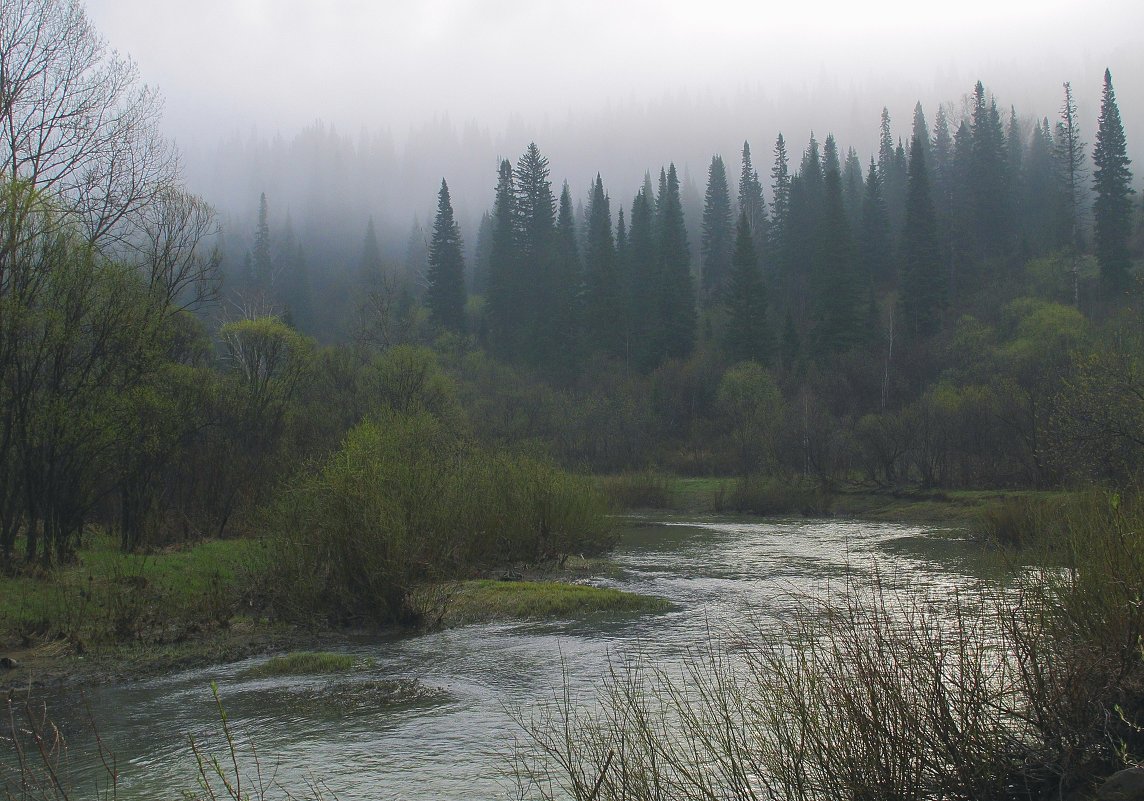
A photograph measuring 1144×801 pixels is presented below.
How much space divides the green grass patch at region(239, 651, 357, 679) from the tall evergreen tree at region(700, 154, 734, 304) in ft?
334

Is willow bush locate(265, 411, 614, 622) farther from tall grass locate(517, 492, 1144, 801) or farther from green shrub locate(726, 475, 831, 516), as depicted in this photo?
green shrub locate(726, 475, 831, 516)

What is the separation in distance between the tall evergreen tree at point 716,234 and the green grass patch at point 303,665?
102 m

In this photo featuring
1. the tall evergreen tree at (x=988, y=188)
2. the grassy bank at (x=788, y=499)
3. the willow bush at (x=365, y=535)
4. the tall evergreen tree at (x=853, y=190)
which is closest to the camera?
the willow bush at (x=365, y=535)

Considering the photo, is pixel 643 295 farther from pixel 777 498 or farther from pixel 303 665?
pixel 303 665

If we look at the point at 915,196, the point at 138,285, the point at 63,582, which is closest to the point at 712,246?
the point at 915,196

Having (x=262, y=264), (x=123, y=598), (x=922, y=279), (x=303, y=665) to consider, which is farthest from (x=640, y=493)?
(x=262, y=264)

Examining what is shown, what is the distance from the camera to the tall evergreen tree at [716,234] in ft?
388

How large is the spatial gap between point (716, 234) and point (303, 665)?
11427 centimetres

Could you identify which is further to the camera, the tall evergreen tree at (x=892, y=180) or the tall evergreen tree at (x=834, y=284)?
the tall evergreen tree at (x=892, y=180)

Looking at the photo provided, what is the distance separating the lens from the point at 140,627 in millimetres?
17719

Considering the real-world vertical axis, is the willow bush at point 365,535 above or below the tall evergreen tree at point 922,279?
below

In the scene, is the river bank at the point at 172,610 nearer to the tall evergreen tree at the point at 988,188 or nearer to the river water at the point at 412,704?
the river water at the point at 412,704

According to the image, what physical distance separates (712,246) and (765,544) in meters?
91.7

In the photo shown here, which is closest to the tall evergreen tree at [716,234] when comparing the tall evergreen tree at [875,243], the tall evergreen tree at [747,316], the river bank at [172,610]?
the tall evergreen tree at [875,243]
